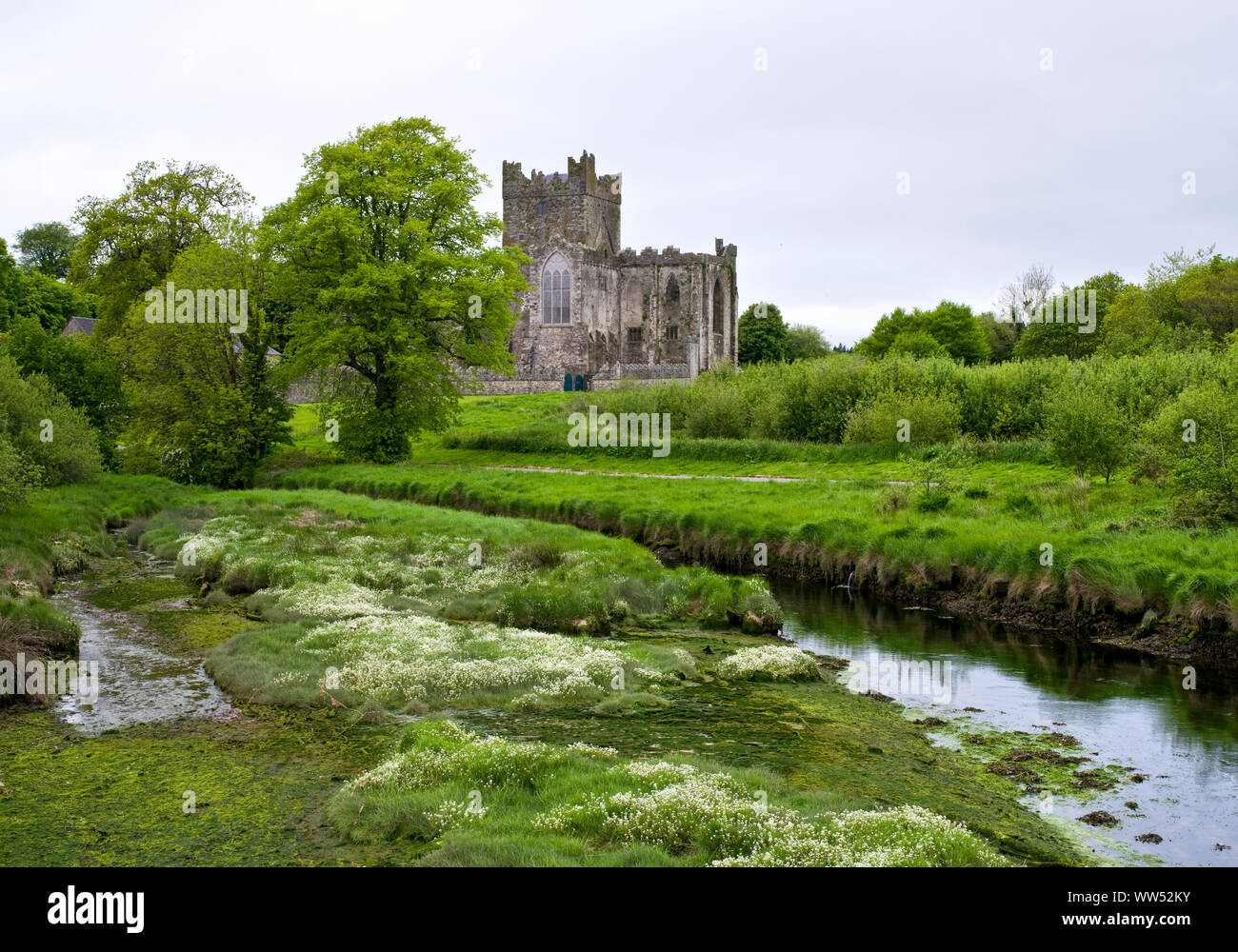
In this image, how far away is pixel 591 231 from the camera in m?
111

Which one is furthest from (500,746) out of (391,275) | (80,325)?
(80,325)

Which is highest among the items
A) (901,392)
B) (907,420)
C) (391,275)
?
(391,275)

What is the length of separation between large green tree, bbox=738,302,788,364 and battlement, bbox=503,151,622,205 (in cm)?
2473

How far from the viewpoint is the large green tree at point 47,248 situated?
358 ft

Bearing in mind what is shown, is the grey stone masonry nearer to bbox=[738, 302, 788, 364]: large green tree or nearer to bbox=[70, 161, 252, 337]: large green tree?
bbox=[738, 302, 788, 364]: large green tree

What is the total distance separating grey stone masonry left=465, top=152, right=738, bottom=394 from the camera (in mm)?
102562

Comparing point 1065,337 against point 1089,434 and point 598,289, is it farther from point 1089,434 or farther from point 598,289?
point 1089,434

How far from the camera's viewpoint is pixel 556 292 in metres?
Result: 103

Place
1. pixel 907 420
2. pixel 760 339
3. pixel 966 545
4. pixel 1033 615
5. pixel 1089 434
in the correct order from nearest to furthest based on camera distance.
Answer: pixel 1033 615, pixel 966 545, pixel 1089 434, pixel 907 420, pixel 760 339

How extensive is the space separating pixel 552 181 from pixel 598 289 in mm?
13880

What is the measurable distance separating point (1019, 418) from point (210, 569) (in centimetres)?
3382

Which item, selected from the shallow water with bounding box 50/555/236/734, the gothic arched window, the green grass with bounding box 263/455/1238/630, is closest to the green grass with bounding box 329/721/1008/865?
the shallow water with bounding box 50/555/236/734

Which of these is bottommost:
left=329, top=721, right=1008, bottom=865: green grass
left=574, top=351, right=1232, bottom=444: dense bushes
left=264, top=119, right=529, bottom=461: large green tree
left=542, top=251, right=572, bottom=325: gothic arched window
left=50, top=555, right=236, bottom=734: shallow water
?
left=50, top=555, right=236, bottom=734: shallow water

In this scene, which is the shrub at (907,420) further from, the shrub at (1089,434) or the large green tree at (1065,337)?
the large green tree at (1065,337)
